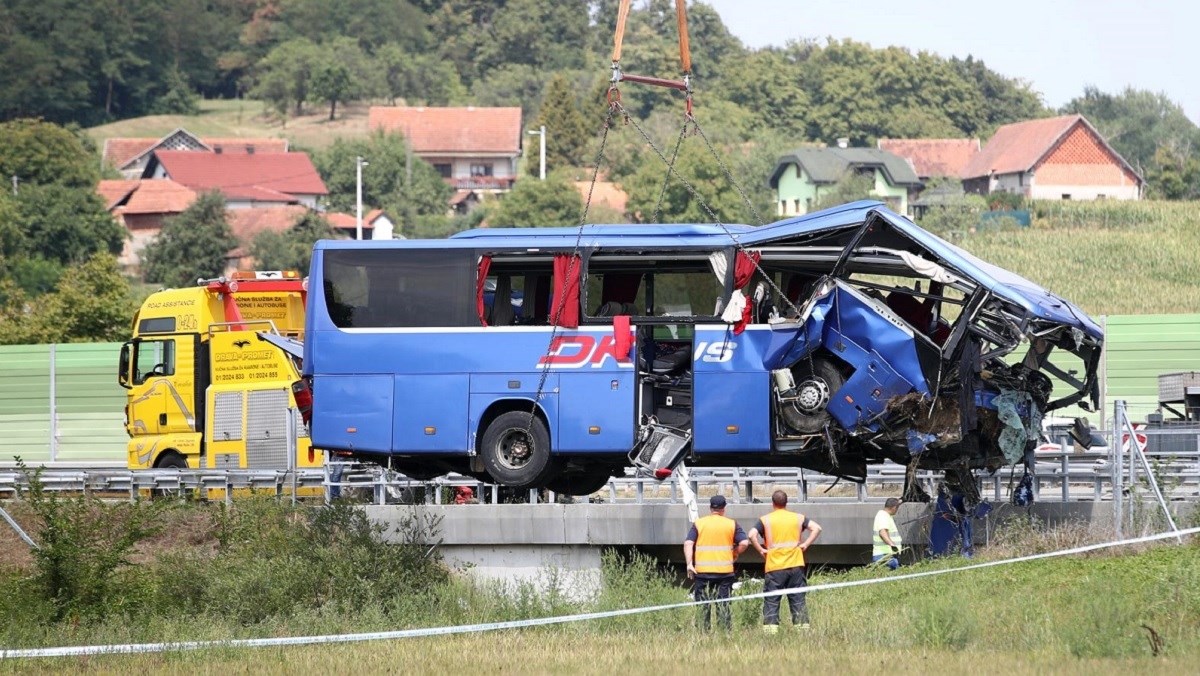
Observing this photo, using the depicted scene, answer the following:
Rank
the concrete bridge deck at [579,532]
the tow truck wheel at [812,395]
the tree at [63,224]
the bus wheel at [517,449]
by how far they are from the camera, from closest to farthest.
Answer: the tow truck wheel at [812,395]
the bus wheel at [517,449]
the concrete bridge deck at [579,532]
the tree at [63,224]

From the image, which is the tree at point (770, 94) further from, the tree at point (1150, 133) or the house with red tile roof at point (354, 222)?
the house with red tile roof at point (354, 222)

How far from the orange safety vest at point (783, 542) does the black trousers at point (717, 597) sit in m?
0.63

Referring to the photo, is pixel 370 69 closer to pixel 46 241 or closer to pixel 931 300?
pixel 46 241

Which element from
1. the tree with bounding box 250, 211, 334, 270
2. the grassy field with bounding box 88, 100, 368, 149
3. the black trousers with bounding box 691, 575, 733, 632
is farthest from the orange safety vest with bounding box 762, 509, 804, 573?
the grassy field with bounding box 88, 100, 368, 149

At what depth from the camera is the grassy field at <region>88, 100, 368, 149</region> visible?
6452 inches

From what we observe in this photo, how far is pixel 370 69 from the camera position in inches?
6969

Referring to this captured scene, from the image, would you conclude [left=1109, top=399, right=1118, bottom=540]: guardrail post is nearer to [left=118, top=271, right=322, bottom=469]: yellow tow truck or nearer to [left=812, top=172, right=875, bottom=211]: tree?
[left=118, top=271, right=322, bottom=469]: yellow tow truck

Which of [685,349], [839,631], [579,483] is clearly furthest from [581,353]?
[839,631]

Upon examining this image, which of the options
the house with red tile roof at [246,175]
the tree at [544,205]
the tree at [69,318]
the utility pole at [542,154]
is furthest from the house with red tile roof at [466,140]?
the tree at [69,318]

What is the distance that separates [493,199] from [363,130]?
36993mm

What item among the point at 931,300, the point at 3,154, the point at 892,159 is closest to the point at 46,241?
the point at 3,154

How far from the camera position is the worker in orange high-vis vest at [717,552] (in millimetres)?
19078

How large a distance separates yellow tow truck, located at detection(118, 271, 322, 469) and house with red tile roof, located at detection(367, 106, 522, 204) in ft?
380

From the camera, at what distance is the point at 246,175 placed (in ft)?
447
